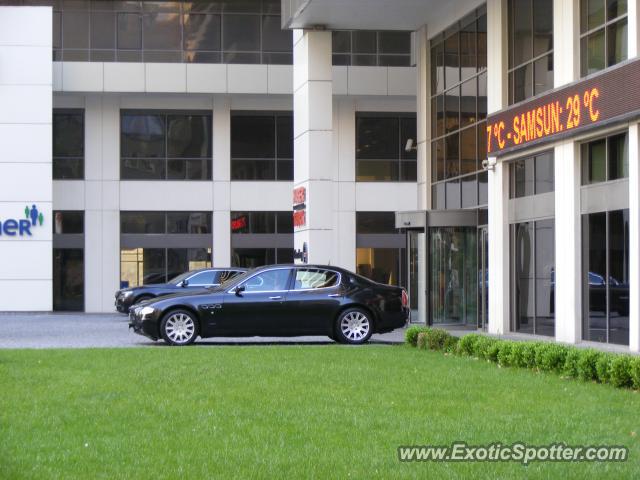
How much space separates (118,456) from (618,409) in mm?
5110

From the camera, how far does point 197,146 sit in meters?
43.2

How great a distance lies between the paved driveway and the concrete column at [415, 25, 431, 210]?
4224 millimetres

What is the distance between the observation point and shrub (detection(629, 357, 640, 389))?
44.7ft

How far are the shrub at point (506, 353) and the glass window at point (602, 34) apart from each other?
612cm

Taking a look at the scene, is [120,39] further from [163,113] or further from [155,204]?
[155,204]

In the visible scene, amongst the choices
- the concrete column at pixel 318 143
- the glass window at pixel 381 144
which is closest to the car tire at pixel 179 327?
the concrete column at pixel 318 143

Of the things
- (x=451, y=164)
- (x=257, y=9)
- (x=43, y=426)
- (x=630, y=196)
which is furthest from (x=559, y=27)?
(x=257, y=9)

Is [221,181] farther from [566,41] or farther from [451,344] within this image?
[451,344]

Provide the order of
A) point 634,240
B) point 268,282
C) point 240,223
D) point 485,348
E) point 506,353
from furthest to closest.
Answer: point 240,223 → point 268,282 → point 634,240 → point 485,348 → point 506,353

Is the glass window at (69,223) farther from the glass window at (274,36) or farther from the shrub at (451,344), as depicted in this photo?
the shrub at (451,344)

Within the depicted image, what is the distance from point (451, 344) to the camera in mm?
19516

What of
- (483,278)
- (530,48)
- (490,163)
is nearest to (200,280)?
(483,278)

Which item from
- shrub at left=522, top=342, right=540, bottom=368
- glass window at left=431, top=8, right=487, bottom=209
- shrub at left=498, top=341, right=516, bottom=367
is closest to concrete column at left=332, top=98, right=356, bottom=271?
glass window at left=431, top=8, right=487, bottom=209

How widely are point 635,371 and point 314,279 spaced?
33.2 feet
